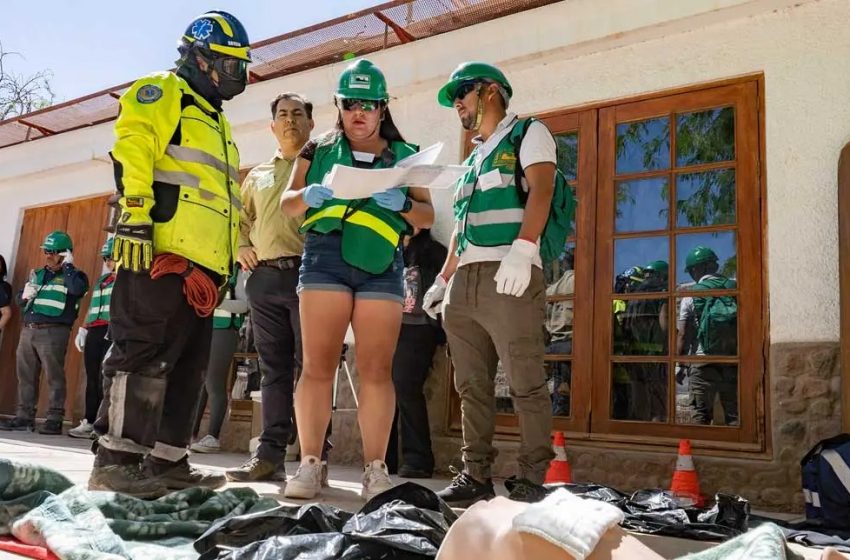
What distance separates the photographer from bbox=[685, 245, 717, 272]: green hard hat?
15.1ft

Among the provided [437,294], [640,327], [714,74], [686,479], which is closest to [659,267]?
[640,327]

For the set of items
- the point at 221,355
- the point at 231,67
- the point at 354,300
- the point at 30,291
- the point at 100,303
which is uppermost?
the point at 231,67

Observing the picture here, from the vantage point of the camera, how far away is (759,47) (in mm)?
4609

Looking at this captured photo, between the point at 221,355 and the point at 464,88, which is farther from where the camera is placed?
the point at 221,355

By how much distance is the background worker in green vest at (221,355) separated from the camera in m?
5.67

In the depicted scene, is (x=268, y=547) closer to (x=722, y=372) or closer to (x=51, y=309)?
(x=722, y=372)

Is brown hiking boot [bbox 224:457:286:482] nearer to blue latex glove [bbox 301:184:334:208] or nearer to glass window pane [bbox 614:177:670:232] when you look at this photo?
blue latex glove [bbox 301:184:334:208]

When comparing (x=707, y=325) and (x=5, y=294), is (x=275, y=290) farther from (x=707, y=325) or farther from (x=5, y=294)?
(x=5, y=294)

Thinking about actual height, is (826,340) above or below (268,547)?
above

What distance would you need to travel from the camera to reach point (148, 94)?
3.00 meters

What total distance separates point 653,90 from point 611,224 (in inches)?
36.9

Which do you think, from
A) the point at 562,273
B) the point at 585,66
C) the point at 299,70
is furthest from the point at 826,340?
the point at 299,70

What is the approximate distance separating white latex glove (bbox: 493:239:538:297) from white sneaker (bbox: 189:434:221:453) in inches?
145

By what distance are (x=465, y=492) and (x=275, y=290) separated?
1471 mm
